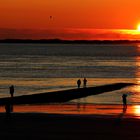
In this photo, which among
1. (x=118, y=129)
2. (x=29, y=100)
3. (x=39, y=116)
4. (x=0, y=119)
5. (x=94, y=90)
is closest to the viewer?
(x=118, y=129)

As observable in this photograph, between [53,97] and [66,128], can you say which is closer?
[66,128]

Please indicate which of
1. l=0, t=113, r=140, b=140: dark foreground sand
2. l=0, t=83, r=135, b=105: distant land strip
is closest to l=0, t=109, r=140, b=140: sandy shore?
l=0, t=113, r=140, b=140: dark foreground sand

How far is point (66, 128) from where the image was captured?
67.2ft

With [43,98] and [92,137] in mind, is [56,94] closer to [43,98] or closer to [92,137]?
[43,98]

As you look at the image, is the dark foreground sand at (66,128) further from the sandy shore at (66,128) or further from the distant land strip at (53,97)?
the distant land strip at (53,97)

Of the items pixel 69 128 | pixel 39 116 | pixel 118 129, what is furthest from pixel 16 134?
pixel 39 116

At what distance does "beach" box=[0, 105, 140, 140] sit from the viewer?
731 inches

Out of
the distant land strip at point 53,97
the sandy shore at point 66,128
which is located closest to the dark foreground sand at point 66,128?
the sandy shore at point 66,128

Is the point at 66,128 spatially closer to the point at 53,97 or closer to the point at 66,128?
the point at 66,128

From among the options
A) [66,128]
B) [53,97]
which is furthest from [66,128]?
[53,97]

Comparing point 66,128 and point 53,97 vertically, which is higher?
point 53,97

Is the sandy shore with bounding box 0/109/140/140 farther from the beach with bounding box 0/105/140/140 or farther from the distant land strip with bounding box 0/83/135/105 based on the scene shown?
the distant land strip with bounding box 0/83/135/105

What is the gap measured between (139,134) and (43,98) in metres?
19.0

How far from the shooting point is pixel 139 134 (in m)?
19.1
